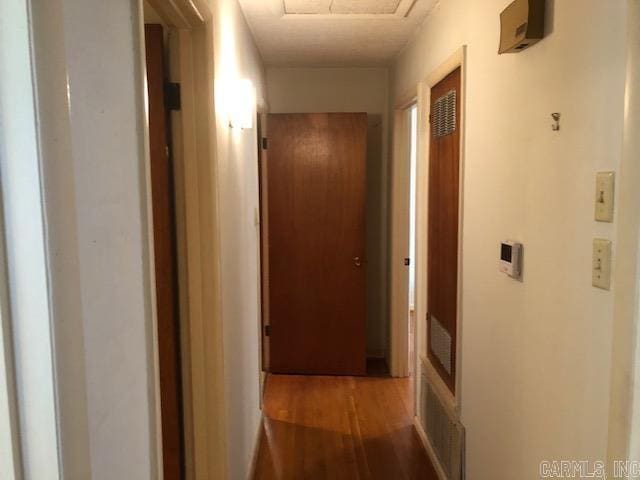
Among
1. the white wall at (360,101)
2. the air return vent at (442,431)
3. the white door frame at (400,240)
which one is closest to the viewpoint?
the air return vent at (442,431)

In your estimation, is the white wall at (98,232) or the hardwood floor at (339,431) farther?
the hardwood floor at (339,431)

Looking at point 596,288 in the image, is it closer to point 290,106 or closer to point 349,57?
point 349,57

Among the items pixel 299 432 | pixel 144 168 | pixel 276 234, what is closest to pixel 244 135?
pixel 276 234

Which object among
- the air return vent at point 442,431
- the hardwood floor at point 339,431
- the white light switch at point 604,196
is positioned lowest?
the hardwood floor at point 339,431

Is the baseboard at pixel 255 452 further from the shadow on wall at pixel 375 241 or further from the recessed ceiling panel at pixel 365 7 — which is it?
the recessed ceiling panel at pixel 365 7

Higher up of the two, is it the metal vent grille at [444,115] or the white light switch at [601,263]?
the metal vent grille at [444,115]

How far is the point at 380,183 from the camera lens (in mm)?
3977

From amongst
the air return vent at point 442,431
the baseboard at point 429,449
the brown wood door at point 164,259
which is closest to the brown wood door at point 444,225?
the air return vent at point 442,431

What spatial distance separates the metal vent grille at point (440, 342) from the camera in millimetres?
2318

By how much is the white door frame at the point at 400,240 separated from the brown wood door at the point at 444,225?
3.16ft

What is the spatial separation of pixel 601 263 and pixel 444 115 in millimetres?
1424

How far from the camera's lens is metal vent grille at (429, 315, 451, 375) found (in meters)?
2.32

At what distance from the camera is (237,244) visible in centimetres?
213

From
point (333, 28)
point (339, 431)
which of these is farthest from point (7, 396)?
point (333, 28)
